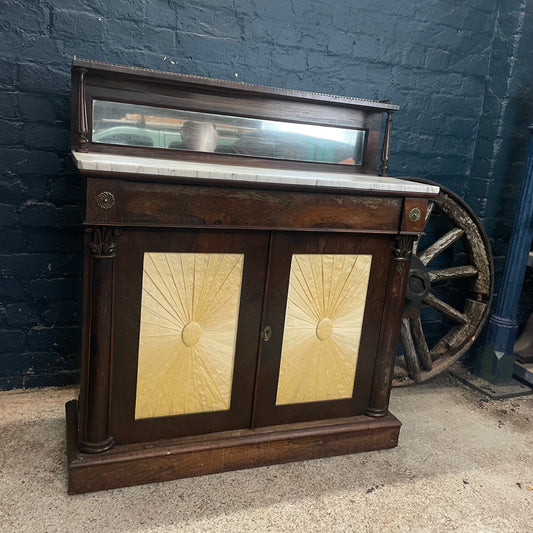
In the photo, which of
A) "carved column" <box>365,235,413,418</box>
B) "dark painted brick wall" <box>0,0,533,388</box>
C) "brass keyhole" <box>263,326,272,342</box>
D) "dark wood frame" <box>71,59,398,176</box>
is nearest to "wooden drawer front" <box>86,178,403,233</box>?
"carved column" <box>365,235,413,418</box>

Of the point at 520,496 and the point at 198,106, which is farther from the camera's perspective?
the point at 198,106

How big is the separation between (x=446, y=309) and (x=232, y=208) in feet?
4.96

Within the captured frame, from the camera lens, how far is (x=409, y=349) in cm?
266

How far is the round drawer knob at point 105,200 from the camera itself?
5.02 feet

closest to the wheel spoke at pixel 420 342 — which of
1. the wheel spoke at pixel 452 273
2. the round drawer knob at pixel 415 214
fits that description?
the wheel spoke at pixel 452 273

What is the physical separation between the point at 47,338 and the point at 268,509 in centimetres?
124

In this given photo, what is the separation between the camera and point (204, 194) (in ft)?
5.40

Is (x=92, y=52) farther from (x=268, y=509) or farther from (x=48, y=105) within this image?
(x=268, y=509)

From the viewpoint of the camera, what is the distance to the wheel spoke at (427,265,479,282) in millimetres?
2688

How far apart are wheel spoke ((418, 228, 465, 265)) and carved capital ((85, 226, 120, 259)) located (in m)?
1.68

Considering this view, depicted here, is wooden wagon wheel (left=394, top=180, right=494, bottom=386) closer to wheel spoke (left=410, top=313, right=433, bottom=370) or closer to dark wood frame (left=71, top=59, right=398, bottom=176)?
wheel spoke (left=410, top=313, right=433, bottom=370)

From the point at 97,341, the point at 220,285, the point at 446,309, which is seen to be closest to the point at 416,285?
the point at 446,309

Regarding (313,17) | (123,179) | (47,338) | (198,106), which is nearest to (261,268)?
(123,179)

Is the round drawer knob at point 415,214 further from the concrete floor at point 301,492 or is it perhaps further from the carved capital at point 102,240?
the carved capital at point 102,240
